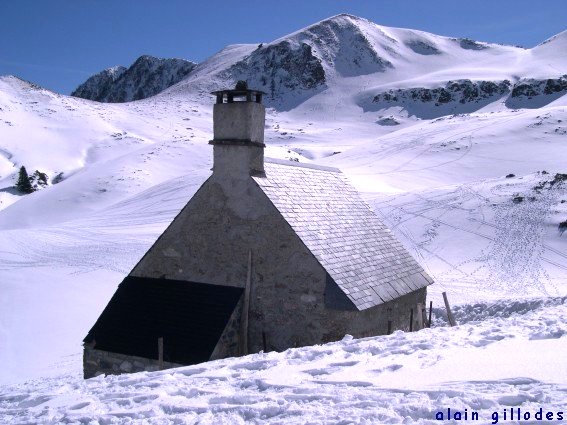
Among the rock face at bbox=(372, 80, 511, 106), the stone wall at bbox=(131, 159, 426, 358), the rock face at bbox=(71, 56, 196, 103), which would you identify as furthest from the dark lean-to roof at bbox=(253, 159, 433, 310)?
the rock face at bbox=(71, 56, 196, 103)

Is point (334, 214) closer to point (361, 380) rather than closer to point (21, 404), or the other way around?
point (361, 380)

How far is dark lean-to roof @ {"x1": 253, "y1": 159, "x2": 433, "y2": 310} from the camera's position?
10.7m

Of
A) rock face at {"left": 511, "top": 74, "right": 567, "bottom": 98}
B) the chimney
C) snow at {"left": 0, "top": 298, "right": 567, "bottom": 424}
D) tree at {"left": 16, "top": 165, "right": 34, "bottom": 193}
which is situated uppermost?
rock face at {"left": 511, "top": 74, "right": 567, "bottom": 98}

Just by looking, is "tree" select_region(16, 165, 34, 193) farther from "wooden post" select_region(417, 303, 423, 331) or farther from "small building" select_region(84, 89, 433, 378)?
"wooden post" select_region(417, 303, 423, 331)

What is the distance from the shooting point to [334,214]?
41.8 feet

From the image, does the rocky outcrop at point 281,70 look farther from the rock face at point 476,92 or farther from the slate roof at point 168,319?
the slate roof at point 168,319

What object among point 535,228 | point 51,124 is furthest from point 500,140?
point 51,124

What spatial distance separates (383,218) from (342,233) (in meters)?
19.2

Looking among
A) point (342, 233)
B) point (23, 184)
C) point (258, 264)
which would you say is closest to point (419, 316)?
point (342, 233)

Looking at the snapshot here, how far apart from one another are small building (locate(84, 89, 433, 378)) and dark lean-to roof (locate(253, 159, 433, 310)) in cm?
4

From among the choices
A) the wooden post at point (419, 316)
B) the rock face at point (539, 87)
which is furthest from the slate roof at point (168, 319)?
the rock face at point (539, 87)

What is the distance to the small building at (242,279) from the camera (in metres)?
10.3

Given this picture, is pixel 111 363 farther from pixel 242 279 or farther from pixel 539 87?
pixel 539 87

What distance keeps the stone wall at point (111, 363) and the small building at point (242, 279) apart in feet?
0.06
